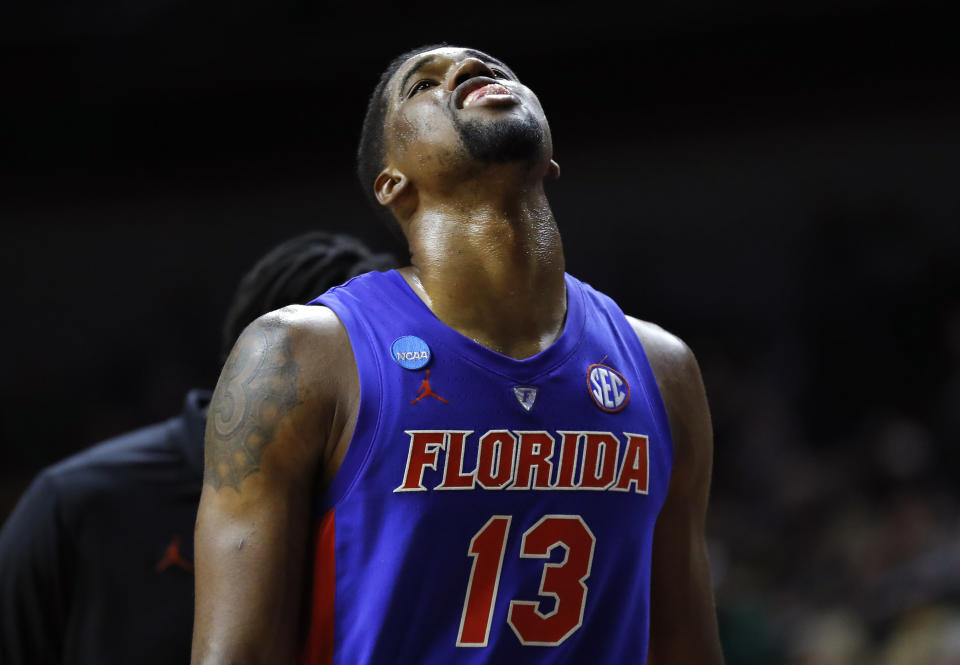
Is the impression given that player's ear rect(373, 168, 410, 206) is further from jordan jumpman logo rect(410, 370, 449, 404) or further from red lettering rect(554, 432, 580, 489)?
red lettering rect(554, 432, 580, 489)

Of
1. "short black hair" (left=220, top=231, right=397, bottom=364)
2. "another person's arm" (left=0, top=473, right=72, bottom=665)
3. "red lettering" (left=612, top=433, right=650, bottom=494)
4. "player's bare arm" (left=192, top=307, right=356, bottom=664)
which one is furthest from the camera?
"short black hair" (left=220, top=231, right=397, bottom=364)

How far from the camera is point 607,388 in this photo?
6.76ft

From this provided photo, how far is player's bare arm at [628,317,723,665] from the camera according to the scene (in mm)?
2215

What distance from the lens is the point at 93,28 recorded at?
7930mm

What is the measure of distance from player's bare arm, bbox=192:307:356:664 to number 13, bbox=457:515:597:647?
284mm

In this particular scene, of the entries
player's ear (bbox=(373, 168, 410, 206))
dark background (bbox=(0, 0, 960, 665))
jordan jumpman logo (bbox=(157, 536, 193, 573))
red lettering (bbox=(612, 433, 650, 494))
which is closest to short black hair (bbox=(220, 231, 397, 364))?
jordan jumpman logo (bbox=(157, 536, 193, 573))

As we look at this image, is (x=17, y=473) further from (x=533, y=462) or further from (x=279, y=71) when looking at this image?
(x=533, y=462)

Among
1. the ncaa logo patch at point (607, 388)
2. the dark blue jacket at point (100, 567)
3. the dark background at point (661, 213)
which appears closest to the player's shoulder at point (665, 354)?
the ncaa logo patch at point (607, 388)

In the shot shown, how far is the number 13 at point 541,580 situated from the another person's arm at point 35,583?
51.8 inches

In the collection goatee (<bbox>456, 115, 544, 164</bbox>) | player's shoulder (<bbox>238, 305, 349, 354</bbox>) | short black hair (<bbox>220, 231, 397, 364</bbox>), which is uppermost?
goatee (<bbox>456, 115, 544, 164</bbox>)

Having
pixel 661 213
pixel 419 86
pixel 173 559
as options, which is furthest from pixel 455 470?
pixel 661 213

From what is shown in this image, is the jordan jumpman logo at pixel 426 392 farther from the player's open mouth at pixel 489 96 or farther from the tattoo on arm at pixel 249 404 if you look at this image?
the player's open mouth at pixel 489 96

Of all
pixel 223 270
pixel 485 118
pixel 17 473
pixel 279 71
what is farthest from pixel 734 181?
pixel 485 118

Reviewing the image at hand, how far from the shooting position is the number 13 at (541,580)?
1879mm
